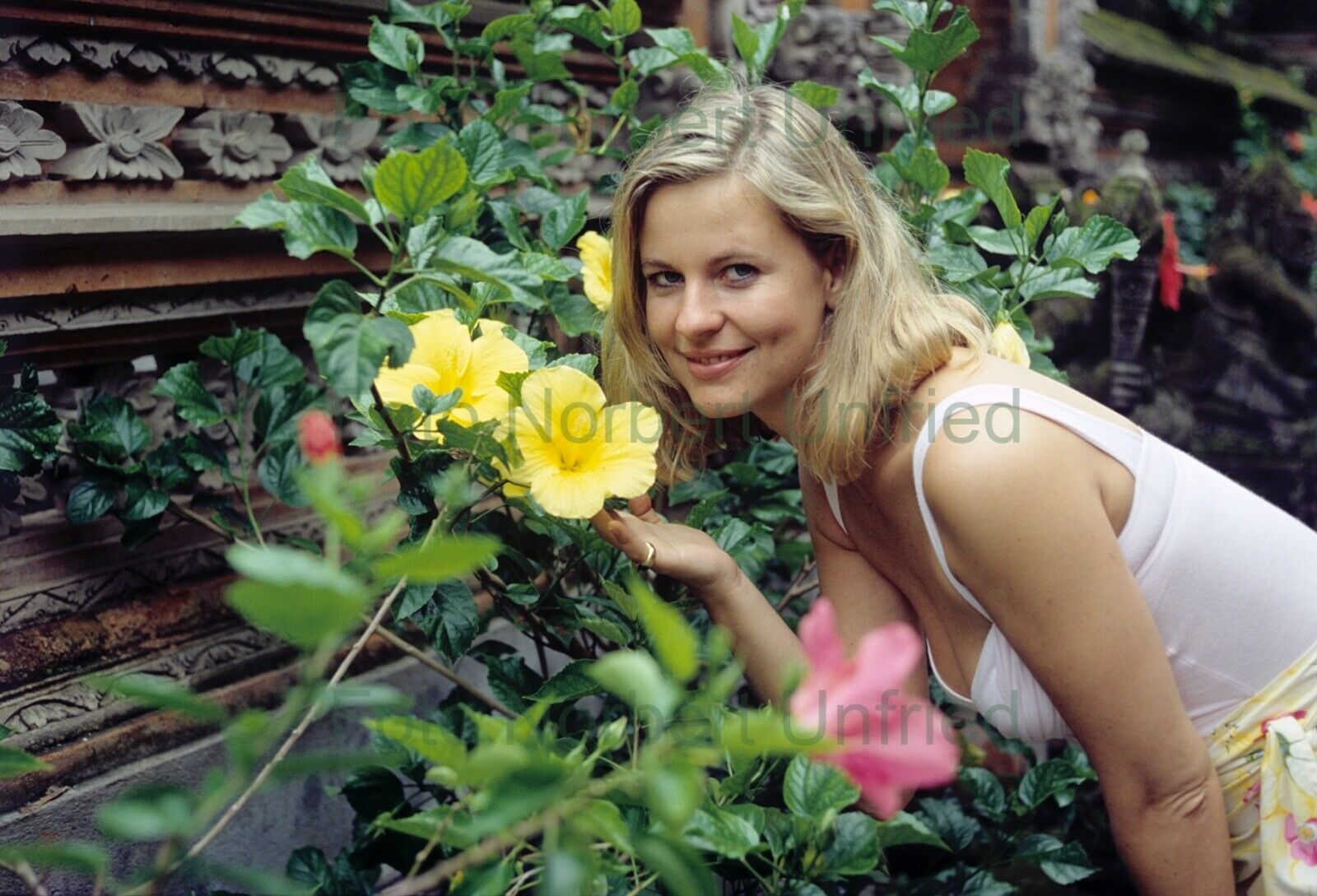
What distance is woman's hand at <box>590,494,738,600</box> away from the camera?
58.8 inches

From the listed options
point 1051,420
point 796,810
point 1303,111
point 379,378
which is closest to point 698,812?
point 796,810

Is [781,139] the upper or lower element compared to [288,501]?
upper

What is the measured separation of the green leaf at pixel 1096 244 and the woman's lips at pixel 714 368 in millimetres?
592

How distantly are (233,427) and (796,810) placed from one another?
1237mm

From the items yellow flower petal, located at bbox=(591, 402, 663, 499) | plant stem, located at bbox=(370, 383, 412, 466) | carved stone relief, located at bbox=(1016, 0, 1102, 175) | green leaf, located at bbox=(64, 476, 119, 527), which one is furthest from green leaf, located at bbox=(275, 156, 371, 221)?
carved stone relief, located at bbox=(1016, 0, 1102, 175)

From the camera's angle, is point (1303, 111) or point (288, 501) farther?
point (1303, 111)

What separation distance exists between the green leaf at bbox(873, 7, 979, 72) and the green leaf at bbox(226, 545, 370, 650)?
150cm

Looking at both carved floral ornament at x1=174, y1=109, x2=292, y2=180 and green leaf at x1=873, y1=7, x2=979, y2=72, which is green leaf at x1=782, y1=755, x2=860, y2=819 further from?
carved floral ornament at x1=174, y1=109, x2=292, y2=180

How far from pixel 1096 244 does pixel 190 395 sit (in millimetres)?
1473

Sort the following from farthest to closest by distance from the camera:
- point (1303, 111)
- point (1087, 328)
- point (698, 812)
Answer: point (1303, 111) → point (1087, 328) → point (698, 812)

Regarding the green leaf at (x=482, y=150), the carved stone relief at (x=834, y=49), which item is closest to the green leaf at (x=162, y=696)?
the green leaf at (x=482, y=150)

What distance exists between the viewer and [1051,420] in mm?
1521

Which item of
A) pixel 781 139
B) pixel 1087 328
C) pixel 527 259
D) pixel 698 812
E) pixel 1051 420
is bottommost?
pixel 1087 328

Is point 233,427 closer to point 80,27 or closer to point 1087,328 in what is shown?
point 80,27
